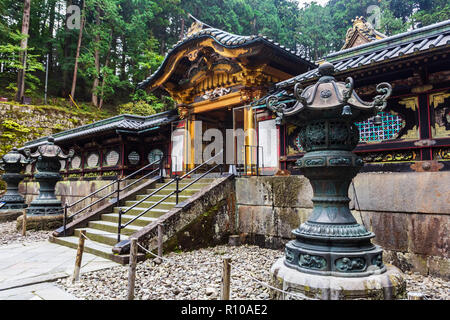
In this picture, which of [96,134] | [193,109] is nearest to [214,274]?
[193,109]

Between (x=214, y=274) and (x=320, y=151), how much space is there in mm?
3001

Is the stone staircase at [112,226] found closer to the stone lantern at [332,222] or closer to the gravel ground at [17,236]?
A: the gravel ground at [17,236]

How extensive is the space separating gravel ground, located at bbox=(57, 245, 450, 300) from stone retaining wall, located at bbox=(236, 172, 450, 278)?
14.3 inches

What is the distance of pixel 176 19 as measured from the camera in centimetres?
3038

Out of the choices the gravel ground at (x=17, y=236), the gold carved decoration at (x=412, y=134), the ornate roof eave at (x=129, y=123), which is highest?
the ornate roof eave at (x=129, y=123)

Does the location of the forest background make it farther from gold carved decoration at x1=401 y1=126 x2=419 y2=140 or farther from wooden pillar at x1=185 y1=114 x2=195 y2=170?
gold carved decoration at x1=401 y1=126 x2=419 y2=140

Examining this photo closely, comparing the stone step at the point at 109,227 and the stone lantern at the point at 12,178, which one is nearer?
the stone step at the point at 109,227

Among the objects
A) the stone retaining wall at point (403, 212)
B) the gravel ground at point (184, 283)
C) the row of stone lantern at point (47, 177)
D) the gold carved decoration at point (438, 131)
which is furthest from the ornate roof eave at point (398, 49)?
the row of stone lantern at point (47, 177)

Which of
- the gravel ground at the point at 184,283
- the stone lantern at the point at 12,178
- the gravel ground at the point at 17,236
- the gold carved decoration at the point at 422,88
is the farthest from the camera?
the stone lantern at the point at 12,178

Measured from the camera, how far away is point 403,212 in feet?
17.4

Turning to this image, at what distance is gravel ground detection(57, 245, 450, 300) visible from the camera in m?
4.27

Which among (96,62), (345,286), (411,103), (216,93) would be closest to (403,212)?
(411,103)

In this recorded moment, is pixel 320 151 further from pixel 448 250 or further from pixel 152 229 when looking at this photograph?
pixel 152 229

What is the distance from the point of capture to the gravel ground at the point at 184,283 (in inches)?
168
